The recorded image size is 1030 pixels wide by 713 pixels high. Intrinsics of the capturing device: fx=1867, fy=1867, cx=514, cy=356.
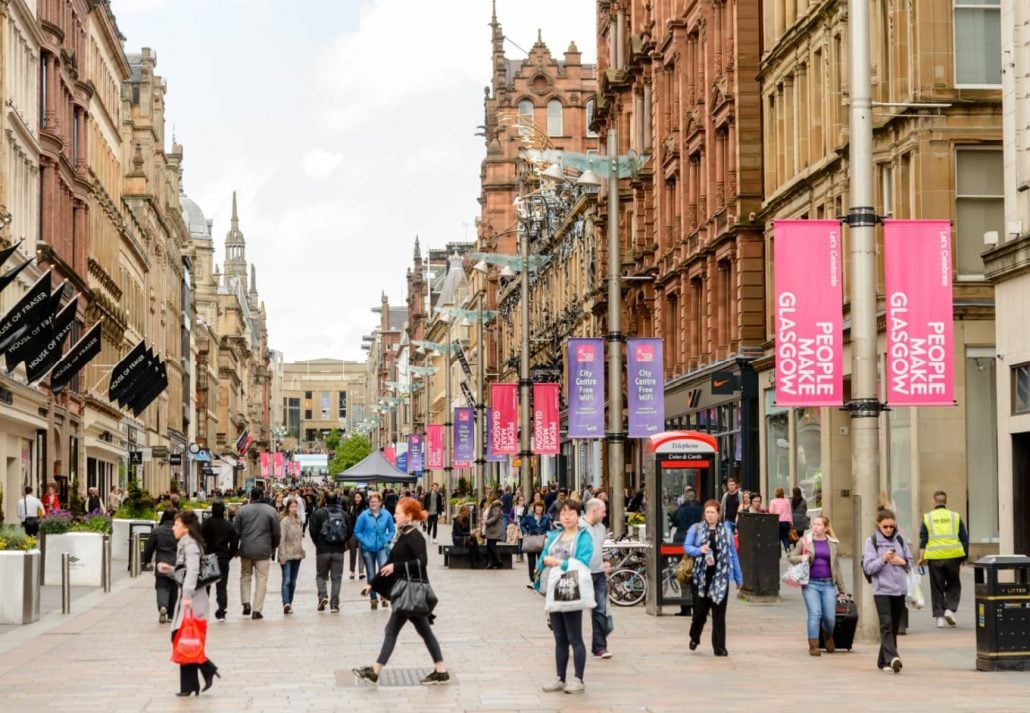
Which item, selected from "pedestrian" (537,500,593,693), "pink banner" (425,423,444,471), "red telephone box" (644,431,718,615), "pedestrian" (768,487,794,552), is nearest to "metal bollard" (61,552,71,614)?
Result: "red telephone box" (644,431,718,615)

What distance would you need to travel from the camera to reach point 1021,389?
26.0 m

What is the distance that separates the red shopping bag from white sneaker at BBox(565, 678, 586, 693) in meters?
3.18

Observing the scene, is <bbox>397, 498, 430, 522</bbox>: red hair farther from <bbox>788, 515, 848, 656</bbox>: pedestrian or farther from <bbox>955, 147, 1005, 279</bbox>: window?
<bbox>955, 147, 1005, 279</bbox>: window

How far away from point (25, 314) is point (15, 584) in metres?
13.1

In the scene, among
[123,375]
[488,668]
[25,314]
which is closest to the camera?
[488,668]

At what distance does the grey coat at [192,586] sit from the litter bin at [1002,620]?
7272 millimetres

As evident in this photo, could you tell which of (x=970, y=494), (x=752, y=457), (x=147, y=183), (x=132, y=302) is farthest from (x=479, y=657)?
(x=147, y=183)

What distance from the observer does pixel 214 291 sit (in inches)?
6260

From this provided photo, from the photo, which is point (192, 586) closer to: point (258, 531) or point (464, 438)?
point (258, 531)

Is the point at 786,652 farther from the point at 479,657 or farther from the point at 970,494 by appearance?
the point at 970,494

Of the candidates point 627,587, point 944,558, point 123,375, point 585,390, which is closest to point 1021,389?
point 944,558

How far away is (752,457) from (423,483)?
10355cm

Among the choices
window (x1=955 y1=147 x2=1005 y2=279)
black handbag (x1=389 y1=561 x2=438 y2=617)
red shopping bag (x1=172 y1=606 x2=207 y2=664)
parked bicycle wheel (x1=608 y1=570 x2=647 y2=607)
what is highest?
window (x1=955 y1=147 x2=1005 y2=279)

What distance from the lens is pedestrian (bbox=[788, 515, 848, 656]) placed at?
1942 centimetres
